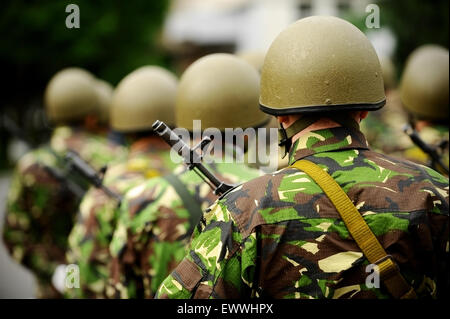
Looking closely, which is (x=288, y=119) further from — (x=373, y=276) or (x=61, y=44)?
(x=61, y=44)

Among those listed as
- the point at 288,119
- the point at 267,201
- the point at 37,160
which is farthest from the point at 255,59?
the point at 267,201

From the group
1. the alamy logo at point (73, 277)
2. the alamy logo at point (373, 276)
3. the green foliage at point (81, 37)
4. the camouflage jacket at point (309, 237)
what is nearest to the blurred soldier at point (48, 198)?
the alamy logo at point (73, 277)

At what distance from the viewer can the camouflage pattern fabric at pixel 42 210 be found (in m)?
5.97

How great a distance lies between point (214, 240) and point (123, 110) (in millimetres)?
2729

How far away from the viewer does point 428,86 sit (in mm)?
4359

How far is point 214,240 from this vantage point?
6.89ft

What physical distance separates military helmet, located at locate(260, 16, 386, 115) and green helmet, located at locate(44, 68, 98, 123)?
467cm

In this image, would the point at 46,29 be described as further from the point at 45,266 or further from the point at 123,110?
the point at 123,110

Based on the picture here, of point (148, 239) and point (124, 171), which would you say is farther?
point (124, 171)

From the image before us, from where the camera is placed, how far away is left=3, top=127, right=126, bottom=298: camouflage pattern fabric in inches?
235

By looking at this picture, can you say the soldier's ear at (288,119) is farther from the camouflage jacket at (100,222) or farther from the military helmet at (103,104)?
the military helmet at (103,104)

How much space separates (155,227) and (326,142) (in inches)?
50.4

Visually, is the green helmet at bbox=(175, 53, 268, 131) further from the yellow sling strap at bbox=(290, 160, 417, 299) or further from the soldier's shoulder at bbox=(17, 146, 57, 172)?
the soldier's shoulder at bbox=(17, 146, 57, 172)
